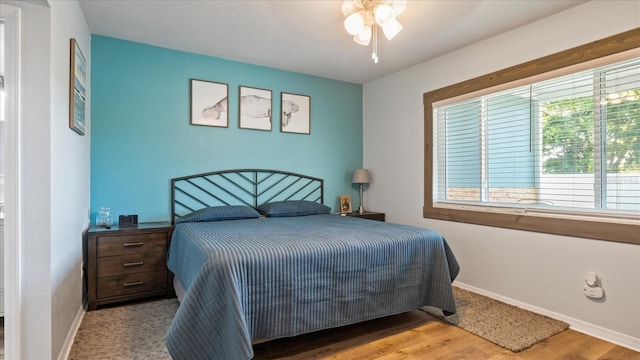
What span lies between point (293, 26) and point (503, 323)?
297cm

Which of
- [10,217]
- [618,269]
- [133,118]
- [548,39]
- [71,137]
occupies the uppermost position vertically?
[548,39]

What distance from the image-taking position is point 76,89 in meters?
2.31

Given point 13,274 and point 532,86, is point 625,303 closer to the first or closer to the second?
point 532,86

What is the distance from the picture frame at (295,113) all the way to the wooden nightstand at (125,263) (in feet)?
6.12

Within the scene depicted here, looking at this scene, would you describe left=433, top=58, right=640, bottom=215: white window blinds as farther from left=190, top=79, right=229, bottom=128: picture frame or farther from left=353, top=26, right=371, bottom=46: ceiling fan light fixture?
left=190, top=79, right=229, bottom=128: picture frame

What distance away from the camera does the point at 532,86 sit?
2.84 m

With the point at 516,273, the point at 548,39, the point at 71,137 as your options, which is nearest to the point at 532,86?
the point at 548,39

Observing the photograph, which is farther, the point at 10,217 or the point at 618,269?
the point at 618,269

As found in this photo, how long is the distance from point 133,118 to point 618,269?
4.26m

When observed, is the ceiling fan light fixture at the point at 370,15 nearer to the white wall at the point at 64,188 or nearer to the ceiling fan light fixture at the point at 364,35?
the ceiling fan light fixture at the point at 364,35

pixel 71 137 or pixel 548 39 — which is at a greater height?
A: pixel 548 39

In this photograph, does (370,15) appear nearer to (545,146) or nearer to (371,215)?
(545,146)

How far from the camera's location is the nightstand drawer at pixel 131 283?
9.08 ft

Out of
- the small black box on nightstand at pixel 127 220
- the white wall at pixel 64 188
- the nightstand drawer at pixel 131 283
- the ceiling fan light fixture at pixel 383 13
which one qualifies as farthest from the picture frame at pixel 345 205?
the white wall at pixel 64 188
